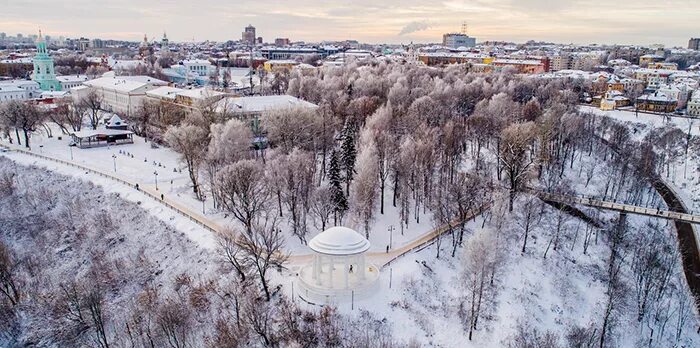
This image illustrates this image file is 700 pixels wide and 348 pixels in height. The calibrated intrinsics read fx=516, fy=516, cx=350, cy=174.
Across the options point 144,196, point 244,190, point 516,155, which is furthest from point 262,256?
point 516,155

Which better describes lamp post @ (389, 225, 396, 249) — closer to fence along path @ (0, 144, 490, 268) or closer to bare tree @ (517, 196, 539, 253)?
fence along path @ (0, 144, 490, 268)

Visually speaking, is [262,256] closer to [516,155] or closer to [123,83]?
[516,155]

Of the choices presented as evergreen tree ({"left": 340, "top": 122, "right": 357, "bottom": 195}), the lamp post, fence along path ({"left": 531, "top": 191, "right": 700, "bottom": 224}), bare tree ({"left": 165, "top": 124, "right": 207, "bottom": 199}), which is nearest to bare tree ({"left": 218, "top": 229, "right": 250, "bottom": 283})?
the lamp post

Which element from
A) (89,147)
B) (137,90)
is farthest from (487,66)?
(89,147)

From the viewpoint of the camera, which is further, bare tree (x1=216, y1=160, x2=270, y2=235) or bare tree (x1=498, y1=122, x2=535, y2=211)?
bare tree (x1=498, y1=122, x2=535, y2=211)

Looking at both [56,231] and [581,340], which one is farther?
[56,231]

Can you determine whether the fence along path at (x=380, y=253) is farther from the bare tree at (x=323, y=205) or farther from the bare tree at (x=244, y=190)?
the bare tree at (x=323, y=205)

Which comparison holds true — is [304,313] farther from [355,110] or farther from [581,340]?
[355,110]

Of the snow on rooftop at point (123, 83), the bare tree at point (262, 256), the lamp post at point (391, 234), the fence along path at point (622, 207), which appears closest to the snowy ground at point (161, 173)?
the lamp post at point (391, 234)
